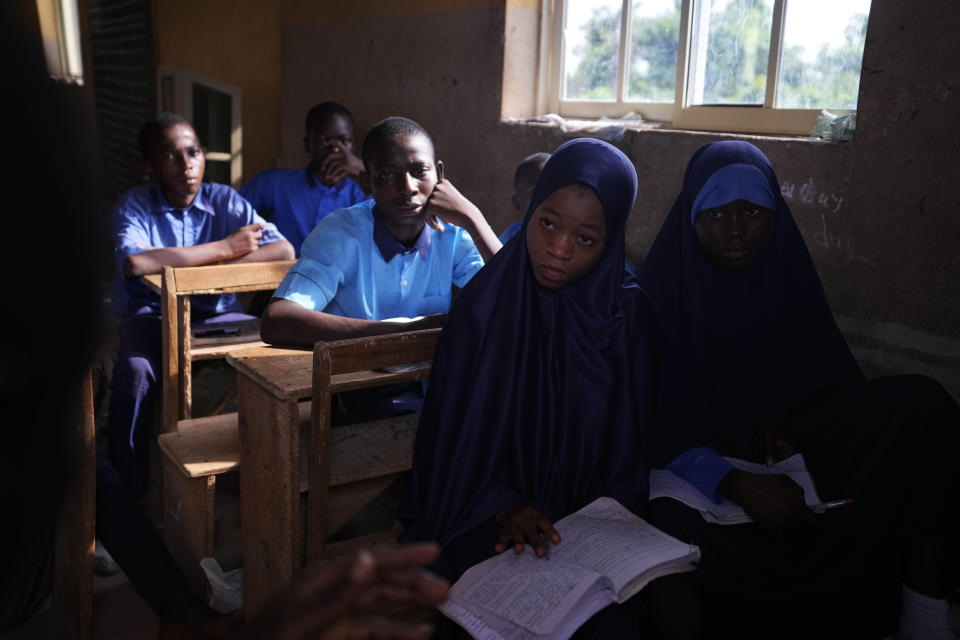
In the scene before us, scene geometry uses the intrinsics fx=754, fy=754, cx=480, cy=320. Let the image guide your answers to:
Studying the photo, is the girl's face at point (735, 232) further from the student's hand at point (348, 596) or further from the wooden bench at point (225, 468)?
the student's hand at point (348, 596)

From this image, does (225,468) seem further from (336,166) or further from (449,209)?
(336,166)

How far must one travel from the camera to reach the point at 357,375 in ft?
6.44

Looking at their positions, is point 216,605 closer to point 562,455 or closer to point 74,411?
point 562,455

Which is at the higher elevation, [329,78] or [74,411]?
[329,78]

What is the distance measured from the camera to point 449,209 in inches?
104

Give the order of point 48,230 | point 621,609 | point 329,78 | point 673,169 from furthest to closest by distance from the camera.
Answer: point 329,78 < point 673,169 < point 621,609 < point 48,230

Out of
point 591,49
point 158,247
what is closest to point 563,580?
point 158,247

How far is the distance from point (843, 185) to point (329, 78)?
360 cm

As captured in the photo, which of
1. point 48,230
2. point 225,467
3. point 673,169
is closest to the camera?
point 48,230

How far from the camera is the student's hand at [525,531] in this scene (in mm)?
1556

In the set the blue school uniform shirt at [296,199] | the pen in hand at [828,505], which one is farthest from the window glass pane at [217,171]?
the pen in hand at [828,505]

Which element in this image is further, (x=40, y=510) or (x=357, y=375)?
(x=357, y=375)

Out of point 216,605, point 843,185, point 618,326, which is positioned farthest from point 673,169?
point 216,605

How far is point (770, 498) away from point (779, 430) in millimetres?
433
